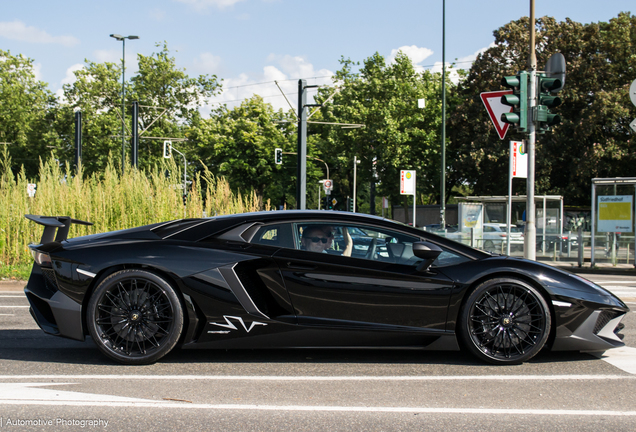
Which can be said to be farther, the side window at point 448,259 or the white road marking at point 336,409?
the side window at point 448,259

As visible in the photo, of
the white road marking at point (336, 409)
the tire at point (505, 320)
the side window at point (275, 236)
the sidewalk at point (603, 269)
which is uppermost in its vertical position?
the side window at point (275, 236)

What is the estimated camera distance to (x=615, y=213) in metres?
17.7

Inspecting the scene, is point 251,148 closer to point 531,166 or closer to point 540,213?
point 540,213

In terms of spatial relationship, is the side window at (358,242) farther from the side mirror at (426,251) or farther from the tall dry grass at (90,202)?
the tall dry grass at (90,202)

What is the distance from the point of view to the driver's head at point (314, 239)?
490 cm

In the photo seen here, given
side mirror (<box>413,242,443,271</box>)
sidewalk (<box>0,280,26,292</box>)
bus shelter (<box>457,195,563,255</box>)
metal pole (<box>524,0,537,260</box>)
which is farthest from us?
bus shelter (<box>457,195,563,255</box>)

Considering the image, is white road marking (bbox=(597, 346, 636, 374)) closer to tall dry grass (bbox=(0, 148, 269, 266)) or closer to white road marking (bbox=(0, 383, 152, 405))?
white road marking (bbox=(0, 383, 152, 405))

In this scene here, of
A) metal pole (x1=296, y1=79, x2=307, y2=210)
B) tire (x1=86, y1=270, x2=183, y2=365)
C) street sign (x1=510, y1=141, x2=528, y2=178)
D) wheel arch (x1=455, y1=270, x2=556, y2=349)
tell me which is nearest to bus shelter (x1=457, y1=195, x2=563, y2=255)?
street sign (x1=510, y1=141, x2=528, y2=178)

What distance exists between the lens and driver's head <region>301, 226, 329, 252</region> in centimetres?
490

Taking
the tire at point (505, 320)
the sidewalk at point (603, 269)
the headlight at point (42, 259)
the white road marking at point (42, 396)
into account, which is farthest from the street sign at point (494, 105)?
the white road marking at point (42, 396)

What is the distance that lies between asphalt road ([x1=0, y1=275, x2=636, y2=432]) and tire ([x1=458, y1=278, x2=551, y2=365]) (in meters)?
0.17

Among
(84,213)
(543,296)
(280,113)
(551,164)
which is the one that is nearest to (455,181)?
(551,164)

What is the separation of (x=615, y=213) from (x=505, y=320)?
14.7 m

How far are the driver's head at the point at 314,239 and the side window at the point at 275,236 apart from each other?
0.37 ft
